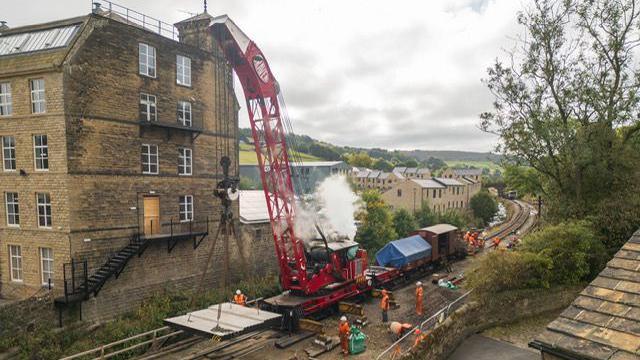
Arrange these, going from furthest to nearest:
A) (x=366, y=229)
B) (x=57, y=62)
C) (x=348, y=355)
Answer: (x=366, y=229) → (x=57, y=62) → (x=348, y=355)

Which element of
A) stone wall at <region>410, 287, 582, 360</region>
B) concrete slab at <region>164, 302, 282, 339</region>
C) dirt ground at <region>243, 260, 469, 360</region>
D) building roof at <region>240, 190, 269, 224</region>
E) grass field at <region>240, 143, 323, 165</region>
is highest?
grass field at <region>240, 143, 323, 165</region>

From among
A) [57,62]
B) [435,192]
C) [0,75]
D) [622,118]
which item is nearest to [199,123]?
[57,62]

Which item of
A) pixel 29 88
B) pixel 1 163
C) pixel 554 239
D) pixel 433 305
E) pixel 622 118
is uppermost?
pixel 29 88

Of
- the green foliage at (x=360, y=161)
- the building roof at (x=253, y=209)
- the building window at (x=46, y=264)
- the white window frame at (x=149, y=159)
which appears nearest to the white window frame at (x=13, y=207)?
the building window at (x=46, y=264)

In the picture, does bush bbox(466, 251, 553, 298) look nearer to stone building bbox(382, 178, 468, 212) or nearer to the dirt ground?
the dirt ground

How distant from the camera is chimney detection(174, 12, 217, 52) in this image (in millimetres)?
22375

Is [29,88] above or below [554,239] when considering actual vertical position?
above

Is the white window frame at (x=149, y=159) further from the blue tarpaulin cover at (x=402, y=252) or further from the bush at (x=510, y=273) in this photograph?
the bush at (x=510, y=273)

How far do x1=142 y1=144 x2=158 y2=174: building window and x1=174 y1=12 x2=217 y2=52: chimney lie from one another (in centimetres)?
673

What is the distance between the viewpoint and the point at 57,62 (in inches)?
634

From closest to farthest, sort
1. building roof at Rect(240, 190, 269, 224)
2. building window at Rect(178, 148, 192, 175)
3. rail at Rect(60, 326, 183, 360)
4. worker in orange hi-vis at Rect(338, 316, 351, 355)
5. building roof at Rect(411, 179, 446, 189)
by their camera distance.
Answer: rail at Rect(60, 326, 183, 360) < worker in orange hi-vis at Rect(338, 316, 351, 355) < building window at Rect(178, 148, 192, 175) < building roof at Rect(240, 190, 269, 224) < building roof at Rect(411, 179, 446, 189)

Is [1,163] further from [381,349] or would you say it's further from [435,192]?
[435,192]

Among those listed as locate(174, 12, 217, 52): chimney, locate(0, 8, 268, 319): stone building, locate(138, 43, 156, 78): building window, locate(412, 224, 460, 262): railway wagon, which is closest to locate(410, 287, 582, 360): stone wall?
locate(412, 224, 460, 262): railway wagon

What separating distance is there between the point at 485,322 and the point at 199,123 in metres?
17.1
